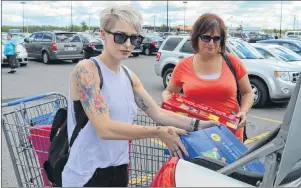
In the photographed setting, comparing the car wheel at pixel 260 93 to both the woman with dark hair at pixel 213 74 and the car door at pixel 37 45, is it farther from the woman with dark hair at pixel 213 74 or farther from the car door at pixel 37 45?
the car door at pixel 37 45

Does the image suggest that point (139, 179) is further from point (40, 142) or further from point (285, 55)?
point (285, 55)

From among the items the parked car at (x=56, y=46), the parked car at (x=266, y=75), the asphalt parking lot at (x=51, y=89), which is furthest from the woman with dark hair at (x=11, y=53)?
the parked car at (x=266, y=75)

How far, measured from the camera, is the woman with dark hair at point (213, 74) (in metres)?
2.92

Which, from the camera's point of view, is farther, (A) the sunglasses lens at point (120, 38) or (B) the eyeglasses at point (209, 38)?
(B) the eyeglasses at point (209, 38)

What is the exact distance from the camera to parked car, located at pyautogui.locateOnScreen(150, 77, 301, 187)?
1365 mm

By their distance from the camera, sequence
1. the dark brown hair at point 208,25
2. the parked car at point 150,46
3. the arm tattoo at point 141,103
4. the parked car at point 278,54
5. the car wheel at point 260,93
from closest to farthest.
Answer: the arm tattoo at point 141,103
the dark brown hair at point 208,25
the car wheel at point 260,93
the parked car at point 278,54
the parked car at point 150,46

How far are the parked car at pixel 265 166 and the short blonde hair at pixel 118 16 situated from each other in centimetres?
79

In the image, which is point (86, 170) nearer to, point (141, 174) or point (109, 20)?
point (141, 174)

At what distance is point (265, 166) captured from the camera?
1396 millimetres

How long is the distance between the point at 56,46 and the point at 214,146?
18.2 m

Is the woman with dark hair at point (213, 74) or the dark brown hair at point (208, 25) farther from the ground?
the dark brown hair at point (208, 25)

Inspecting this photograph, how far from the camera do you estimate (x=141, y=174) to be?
2.55m

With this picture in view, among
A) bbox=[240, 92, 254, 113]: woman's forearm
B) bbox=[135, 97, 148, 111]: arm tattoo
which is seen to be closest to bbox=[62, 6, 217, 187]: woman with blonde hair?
bbox=[135, 97, 148, 111]: arm tattoo

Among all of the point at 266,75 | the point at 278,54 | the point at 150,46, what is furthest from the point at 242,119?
the point at 150,46
